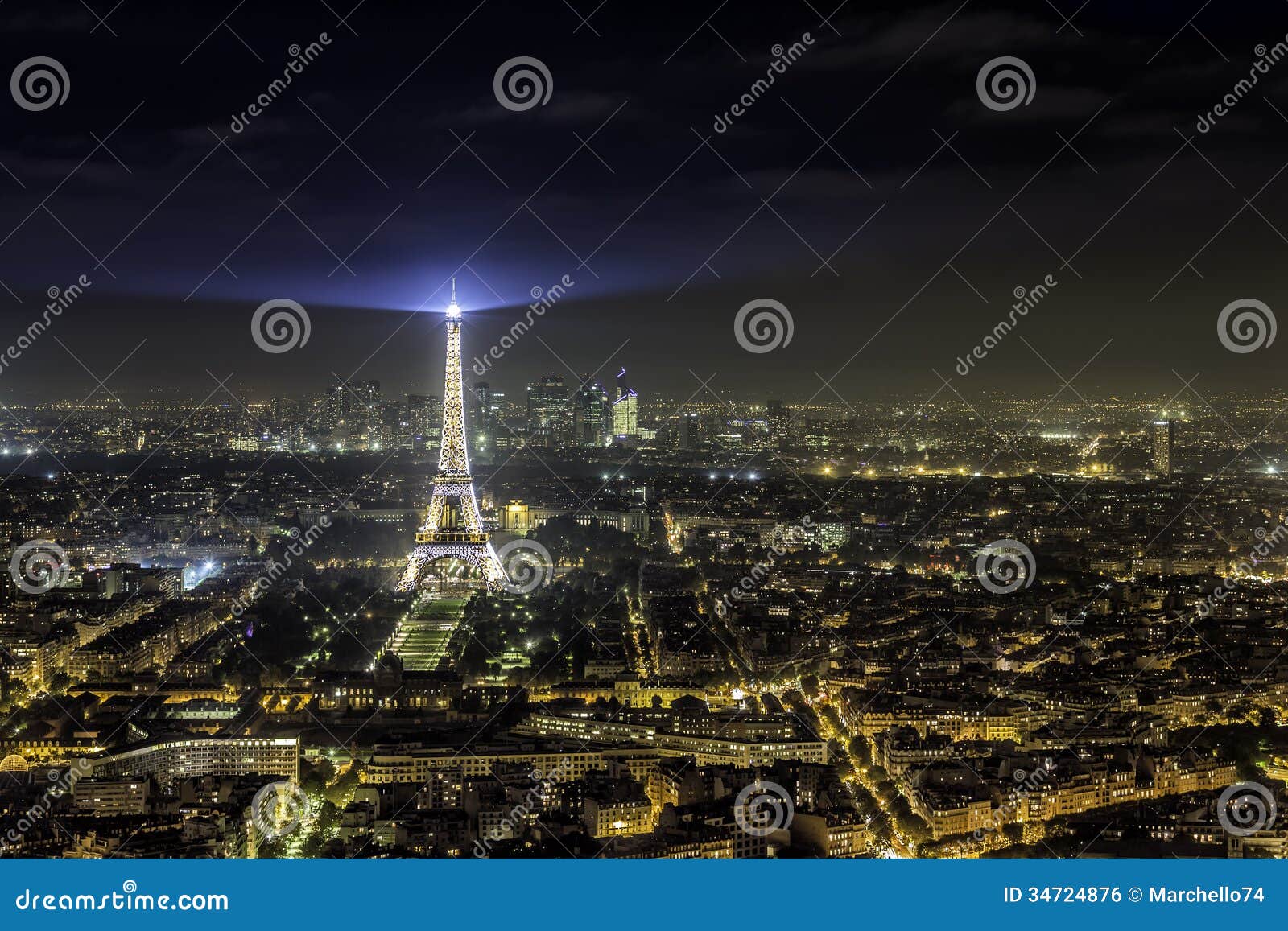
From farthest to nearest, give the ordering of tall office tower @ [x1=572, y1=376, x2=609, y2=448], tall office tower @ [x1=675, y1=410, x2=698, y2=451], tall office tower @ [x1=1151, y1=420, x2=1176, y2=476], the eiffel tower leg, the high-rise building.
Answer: tall office tower @ [x1=675, y1=410, x2=698, y2=451]
tall office tower @ [x1=572, y1=376, x2=609, y2=448]
the high-rise building
tall office tower @ [x1=1151, y1=420, x2=1176, y2=476]
the eiffel tower leg

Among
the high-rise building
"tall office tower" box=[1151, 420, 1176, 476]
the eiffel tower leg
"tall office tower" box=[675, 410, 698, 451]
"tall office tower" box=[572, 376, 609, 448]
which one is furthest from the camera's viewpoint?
"tall office tower" box=[675, 410, 698, 451]

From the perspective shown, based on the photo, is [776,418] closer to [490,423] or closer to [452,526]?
[490,423]

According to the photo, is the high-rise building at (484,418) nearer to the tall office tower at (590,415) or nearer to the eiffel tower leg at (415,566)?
the tall office tower at (590,415)

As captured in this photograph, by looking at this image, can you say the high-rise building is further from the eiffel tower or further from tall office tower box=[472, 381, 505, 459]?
the eiffel tower

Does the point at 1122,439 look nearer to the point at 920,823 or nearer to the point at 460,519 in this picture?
the point at 460,519

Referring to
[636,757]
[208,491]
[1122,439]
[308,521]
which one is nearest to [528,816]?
[636,757]

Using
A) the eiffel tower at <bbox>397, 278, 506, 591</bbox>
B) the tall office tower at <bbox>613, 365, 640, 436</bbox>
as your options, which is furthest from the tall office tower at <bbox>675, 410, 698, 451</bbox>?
the eiffel tower at <bbox>397, 278, 506, 591</bbox>

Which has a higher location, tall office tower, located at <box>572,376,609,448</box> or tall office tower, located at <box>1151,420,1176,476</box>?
tall office tower, located at <box>572,376,609,448</box>
